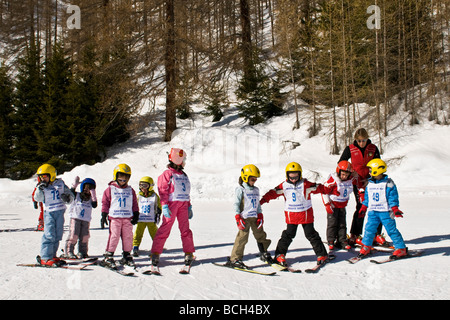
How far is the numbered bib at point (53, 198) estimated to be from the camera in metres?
5.71

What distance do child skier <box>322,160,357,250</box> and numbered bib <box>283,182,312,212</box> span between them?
3.17 ft

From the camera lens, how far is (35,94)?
2128 centimetres

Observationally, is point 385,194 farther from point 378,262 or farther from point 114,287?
point 114,287

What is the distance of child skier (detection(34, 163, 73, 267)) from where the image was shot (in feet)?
18.4

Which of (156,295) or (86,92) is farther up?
(86,92)

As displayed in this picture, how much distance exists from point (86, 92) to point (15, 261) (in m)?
16.5

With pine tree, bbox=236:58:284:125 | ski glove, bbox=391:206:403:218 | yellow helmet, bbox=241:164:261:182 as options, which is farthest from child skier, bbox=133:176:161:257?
pine tree, bbox=236:58:284:125

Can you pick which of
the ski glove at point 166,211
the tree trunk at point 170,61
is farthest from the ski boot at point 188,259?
the tree trunk at point 170,61

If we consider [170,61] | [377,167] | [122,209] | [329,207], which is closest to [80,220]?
[122,209]

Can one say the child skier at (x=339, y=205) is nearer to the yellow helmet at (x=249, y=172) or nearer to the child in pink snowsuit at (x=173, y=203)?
the yellow helmet at (x=249, y=172)

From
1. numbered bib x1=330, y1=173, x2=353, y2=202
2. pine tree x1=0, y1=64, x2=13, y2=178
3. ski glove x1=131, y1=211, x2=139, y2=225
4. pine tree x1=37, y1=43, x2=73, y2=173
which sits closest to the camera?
ski glove x1=131, y1=211, x2=139, y2=225

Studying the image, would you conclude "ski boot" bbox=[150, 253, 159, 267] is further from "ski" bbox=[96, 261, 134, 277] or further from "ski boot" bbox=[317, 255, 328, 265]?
"ski boot" bbox=[317, 255, 328, 265]

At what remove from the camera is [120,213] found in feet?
18.6
